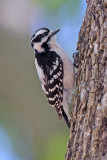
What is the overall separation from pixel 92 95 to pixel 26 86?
3.81m

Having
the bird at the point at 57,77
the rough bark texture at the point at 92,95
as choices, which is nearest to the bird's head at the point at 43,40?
the bird at the point at 57,77

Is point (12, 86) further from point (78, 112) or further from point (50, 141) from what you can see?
point (78, 112)

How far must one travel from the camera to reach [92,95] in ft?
12.7

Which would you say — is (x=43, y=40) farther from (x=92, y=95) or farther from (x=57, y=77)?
(x=92, y=95)

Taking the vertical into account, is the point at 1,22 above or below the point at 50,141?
above

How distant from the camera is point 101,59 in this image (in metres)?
4.00

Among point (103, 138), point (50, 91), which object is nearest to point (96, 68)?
point (103, 138)

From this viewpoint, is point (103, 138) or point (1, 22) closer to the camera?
point (103, 138)

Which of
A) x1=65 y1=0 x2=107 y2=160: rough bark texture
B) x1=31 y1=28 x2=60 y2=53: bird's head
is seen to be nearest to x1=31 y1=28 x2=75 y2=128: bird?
x1=31 y1=28 x2=60 y2=53: bird's head

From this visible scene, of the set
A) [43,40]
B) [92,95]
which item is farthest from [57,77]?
[92,95]

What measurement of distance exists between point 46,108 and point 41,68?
156 cm

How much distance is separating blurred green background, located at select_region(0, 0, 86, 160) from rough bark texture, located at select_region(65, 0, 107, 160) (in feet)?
9.06

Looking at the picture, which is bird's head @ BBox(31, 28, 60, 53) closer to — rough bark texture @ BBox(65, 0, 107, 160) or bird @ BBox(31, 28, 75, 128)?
bird @ BBox(31, 28, 75, 128)

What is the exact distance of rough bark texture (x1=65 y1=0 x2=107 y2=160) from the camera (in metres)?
3.59
